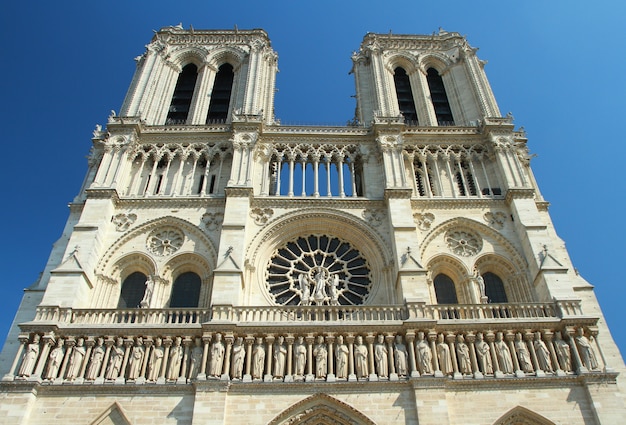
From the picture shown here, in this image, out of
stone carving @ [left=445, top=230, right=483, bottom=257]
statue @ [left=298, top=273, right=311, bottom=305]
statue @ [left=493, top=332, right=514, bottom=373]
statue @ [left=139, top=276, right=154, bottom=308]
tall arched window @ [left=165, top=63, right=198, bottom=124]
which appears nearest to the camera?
statue @ [left=493, top=332, right=514, bottom=373]

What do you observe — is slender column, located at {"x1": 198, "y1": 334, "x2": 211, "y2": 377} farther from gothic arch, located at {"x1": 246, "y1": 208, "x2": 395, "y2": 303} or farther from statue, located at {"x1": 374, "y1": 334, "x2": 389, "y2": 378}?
statue, located at {"x1": 374, "y1": 334, "x2": 389, "y2": 378}

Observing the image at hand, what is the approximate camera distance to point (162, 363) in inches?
577

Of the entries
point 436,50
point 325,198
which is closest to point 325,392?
point 325,198

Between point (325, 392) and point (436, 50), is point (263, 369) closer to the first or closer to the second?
point (325, 392)

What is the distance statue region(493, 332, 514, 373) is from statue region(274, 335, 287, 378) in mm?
5764

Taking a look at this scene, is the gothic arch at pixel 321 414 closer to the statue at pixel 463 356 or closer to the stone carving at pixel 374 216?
the statue at pixel 463 356

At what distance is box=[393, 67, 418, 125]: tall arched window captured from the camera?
2511cm

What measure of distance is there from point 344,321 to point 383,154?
25.5 feet

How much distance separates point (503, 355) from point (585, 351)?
2170 millimetres

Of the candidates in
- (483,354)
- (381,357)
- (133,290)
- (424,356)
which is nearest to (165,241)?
(133,290)

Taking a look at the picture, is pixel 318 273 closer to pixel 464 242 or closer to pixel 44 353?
pixel 464 242

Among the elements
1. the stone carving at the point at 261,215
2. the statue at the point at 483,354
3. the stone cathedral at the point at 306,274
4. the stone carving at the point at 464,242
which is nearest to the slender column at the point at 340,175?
the stone cathedral at the point at 306,274

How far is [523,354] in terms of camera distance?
14812 mm

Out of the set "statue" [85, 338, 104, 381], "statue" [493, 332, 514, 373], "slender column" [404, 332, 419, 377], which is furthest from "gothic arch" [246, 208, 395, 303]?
"statue" [85, 338, 104, 381]
